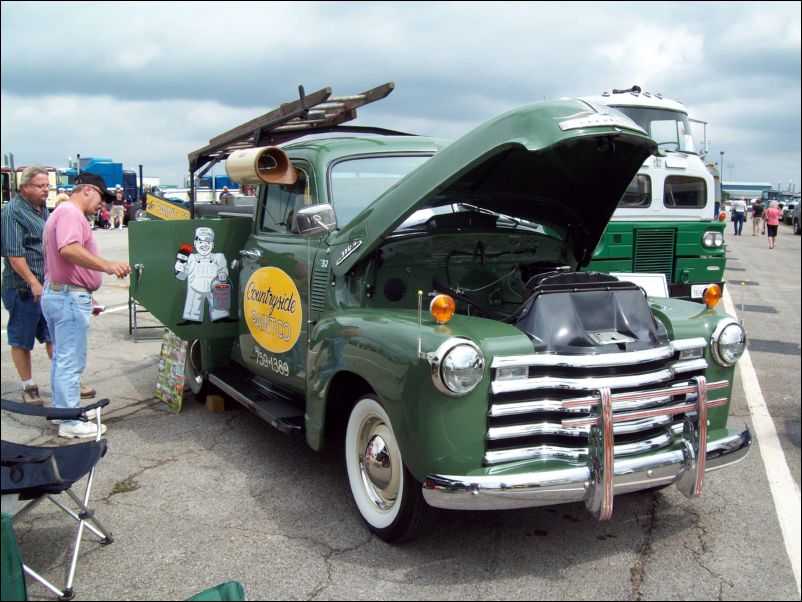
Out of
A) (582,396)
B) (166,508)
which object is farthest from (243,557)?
(582,396)

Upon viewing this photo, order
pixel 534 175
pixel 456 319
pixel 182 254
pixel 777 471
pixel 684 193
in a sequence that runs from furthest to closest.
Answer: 1. pixel 684 193
2. pixel 182 254
3. pixel 777 471
4. pixel 534 175
5. pixel 456 319

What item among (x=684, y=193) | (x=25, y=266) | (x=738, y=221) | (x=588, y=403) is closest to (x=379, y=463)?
(x=588, y=403)

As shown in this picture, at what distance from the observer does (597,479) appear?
3.10 metres

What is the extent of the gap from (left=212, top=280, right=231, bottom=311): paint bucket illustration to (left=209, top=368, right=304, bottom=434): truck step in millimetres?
523

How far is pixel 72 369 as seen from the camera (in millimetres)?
5012

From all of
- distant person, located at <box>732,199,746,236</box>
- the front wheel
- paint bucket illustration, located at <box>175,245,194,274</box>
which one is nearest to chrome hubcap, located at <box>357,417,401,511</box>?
the front wheel

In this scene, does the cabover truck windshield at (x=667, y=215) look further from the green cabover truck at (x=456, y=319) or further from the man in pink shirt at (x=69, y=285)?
the man in pink shirt at (x=69, y=285)

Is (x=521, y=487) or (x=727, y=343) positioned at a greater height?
(x=727, y=343)

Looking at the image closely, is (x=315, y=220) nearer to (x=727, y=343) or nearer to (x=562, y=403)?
(x=562, y=403)

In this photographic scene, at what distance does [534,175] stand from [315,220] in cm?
129

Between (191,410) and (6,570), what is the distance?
343cm

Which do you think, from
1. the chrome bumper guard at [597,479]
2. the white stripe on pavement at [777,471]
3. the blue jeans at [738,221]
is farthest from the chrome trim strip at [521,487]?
the blue jeans at [738,221]

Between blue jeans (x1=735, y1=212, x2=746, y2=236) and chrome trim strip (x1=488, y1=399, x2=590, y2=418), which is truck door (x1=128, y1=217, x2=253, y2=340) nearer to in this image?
chrome trim strip (x1=488, y1=399, x2=590, y2=418)

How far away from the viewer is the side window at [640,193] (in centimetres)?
1066
